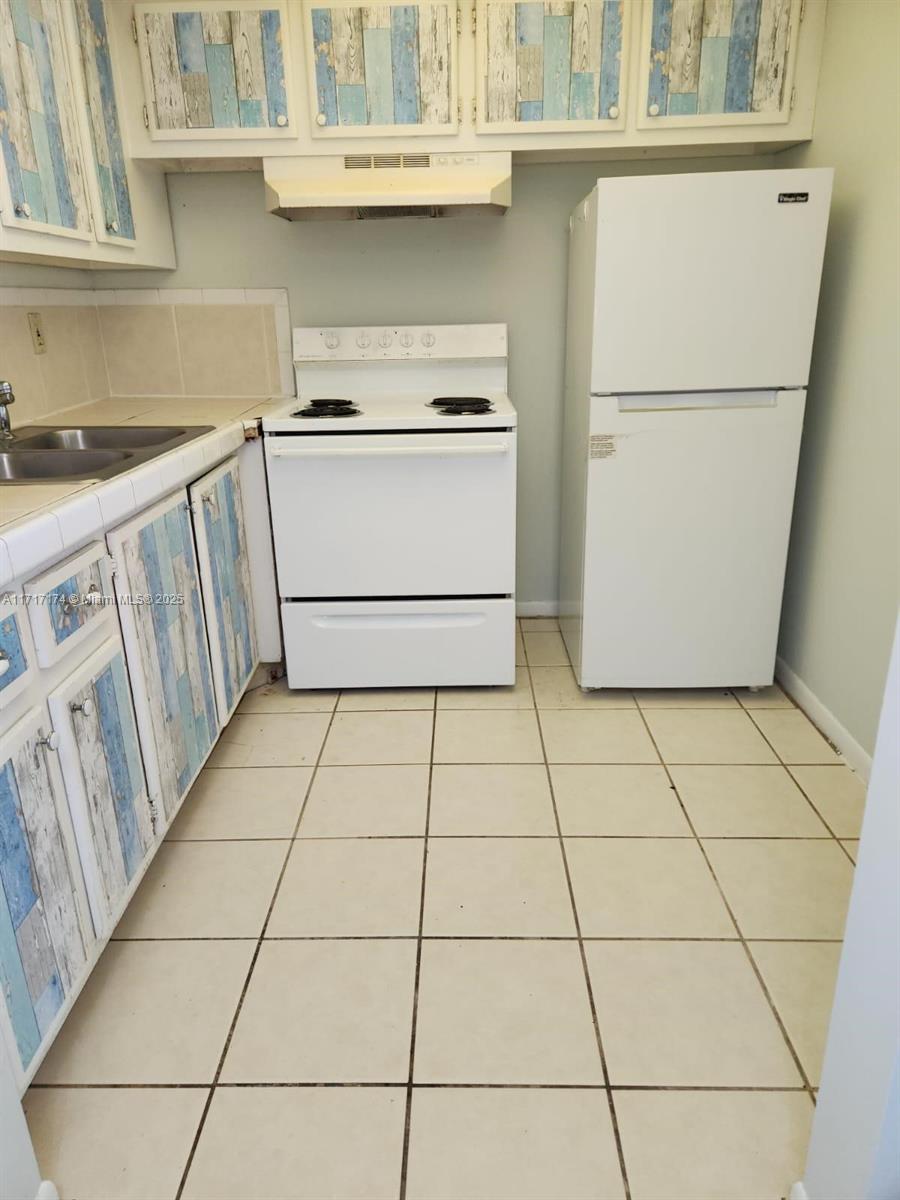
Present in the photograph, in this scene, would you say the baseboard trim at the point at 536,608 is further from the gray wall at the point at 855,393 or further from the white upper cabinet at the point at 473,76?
the white upper cabinet at the point at 473,76

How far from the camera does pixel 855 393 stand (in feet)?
7.13

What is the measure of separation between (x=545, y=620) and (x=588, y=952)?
1789 millimetres

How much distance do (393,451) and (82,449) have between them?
2.64 ft

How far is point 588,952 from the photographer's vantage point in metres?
1.58

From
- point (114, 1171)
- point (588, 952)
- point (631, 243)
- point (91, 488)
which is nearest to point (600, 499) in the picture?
point (631, 243)

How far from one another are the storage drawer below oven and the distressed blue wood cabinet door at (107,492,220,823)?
512mm

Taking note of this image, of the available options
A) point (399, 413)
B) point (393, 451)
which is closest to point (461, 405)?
point (399, 413)

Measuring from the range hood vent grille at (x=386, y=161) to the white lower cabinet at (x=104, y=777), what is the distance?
1.67m

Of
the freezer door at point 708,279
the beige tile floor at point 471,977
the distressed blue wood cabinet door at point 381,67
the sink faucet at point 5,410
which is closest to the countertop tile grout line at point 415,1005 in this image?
the beige tile floor at point 471,977

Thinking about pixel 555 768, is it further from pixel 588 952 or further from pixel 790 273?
pixel 790 273

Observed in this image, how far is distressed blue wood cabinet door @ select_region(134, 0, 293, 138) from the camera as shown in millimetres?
2295

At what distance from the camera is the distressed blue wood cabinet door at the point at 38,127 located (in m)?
1.73

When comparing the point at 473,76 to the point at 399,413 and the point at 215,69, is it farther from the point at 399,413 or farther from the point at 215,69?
the point at 399,413

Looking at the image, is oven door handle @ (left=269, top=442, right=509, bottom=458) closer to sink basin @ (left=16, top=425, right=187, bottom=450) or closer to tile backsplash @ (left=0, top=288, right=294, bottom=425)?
sink basin @ (left=16, top=425, right=187, bottom=450)
